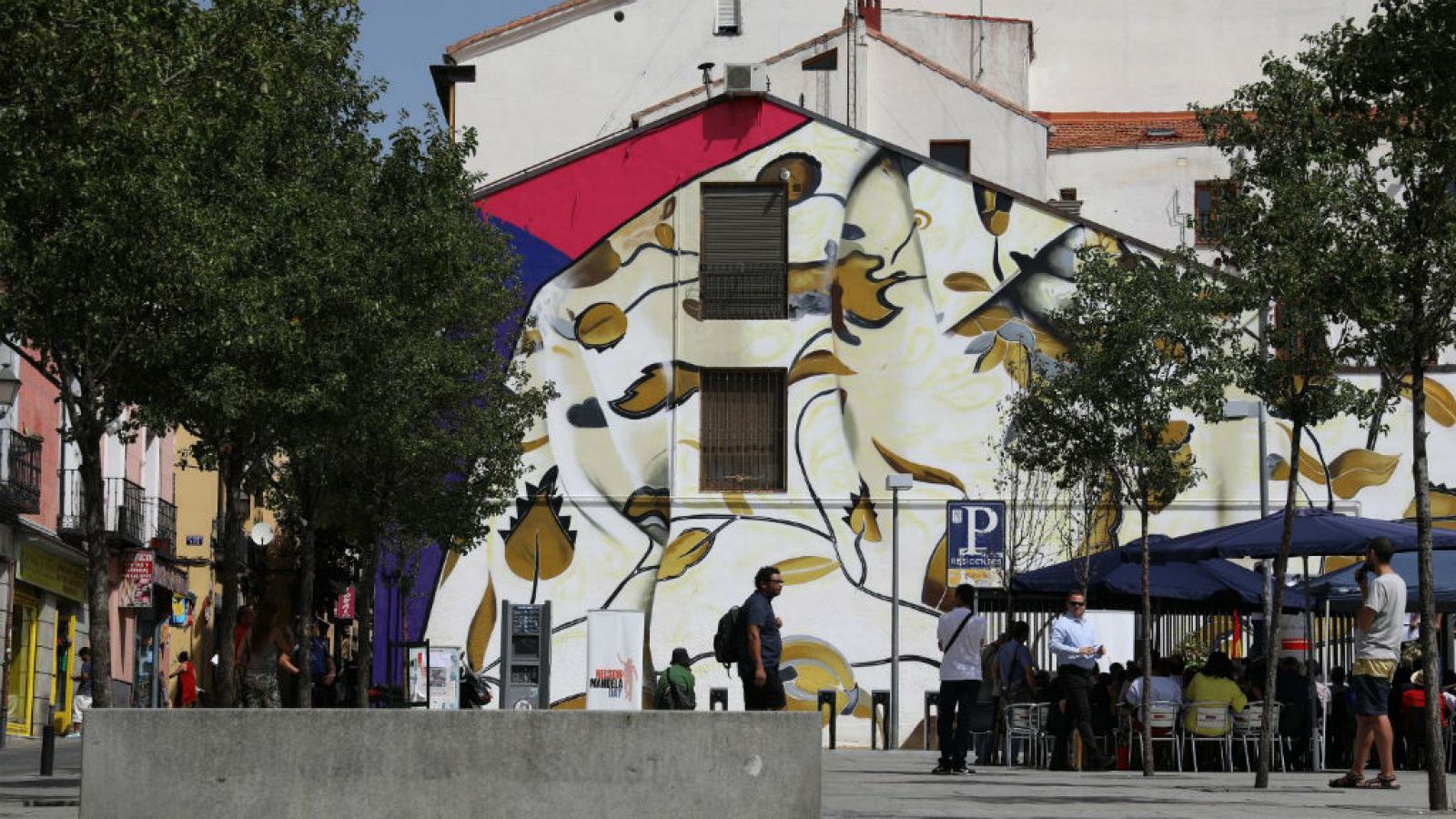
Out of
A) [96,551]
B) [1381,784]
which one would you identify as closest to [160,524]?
[96,551]

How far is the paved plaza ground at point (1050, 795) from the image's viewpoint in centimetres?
1477

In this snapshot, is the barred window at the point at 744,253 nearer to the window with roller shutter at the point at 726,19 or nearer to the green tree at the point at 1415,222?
the window with roller shutter at the point at 726,19

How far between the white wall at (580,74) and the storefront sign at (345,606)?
1300 centimetres

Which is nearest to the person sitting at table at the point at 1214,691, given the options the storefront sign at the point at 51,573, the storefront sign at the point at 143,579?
the storefront sign at the point at 143,579

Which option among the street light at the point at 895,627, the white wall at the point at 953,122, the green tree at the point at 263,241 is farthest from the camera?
the white wall at the point at 953,122

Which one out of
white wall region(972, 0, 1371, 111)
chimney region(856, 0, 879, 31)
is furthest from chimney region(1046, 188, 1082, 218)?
chimney region(856, 0, 879, 31)

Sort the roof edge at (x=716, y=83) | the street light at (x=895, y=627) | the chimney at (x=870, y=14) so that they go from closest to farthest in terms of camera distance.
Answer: the street light at (x=895, y=627), the roof edge at (x=716, y=83), the chimney at (x=870, y=14)

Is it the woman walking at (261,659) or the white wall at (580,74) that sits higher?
the white wall at (580,74)

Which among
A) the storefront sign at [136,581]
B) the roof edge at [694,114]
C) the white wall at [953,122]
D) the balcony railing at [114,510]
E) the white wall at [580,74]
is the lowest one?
the storefront sign at [136,581]

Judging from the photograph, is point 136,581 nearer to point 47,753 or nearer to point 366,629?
point 366,629

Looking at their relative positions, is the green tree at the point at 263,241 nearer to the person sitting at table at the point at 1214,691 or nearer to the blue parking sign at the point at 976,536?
the person sitting at table at the point at 1214,691

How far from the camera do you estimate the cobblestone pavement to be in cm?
1475

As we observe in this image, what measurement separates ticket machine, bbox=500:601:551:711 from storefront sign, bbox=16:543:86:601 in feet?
33.1

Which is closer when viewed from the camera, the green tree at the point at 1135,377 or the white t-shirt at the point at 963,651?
the white t-shirt at the point at 963,651
